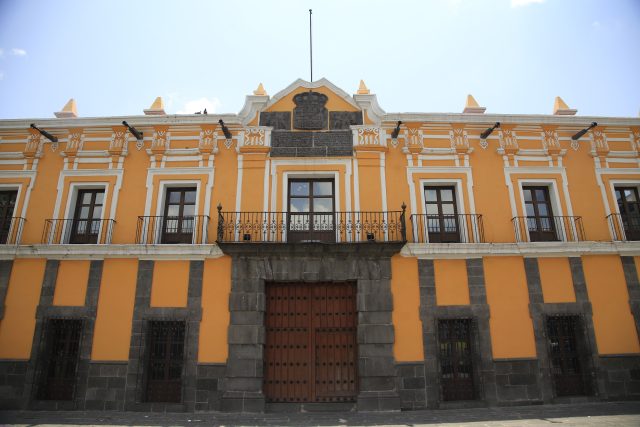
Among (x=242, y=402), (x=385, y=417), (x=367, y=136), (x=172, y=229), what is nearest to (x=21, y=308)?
(x=172, y=229)

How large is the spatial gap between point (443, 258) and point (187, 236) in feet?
20.5

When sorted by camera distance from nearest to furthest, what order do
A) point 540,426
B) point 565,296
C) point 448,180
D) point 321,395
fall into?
point 540,426, point 321,395, point 565,296, point 448,180

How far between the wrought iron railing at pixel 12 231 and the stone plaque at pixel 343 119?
26.8 feet

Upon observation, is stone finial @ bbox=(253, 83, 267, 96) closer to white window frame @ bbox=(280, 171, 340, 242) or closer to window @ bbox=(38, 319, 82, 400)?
white window frame @ bbox=(280, 171, 340, 242)

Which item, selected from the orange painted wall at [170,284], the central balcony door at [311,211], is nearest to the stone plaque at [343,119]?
the central balcony door at [311,211]

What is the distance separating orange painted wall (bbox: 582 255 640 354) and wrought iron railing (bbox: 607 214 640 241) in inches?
25.6

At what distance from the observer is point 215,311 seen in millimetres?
8445

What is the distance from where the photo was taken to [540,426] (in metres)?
6.57

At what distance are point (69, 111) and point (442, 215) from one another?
10.8m

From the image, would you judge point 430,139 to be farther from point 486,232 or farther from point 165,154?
point 165,154

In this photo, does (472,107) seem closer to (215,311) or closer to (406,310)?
(406,310)

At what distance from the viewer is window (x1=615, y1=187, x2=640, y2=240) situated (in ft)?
31.3

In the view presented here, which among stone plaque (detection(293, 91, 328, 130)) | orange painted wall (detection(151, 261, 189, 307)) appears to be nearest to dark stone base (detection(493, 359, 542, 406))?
stone plaque (detection(293, 91, 328, 130))

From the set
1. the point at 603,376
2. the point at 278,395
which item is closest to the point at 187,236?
the point at 278,395
